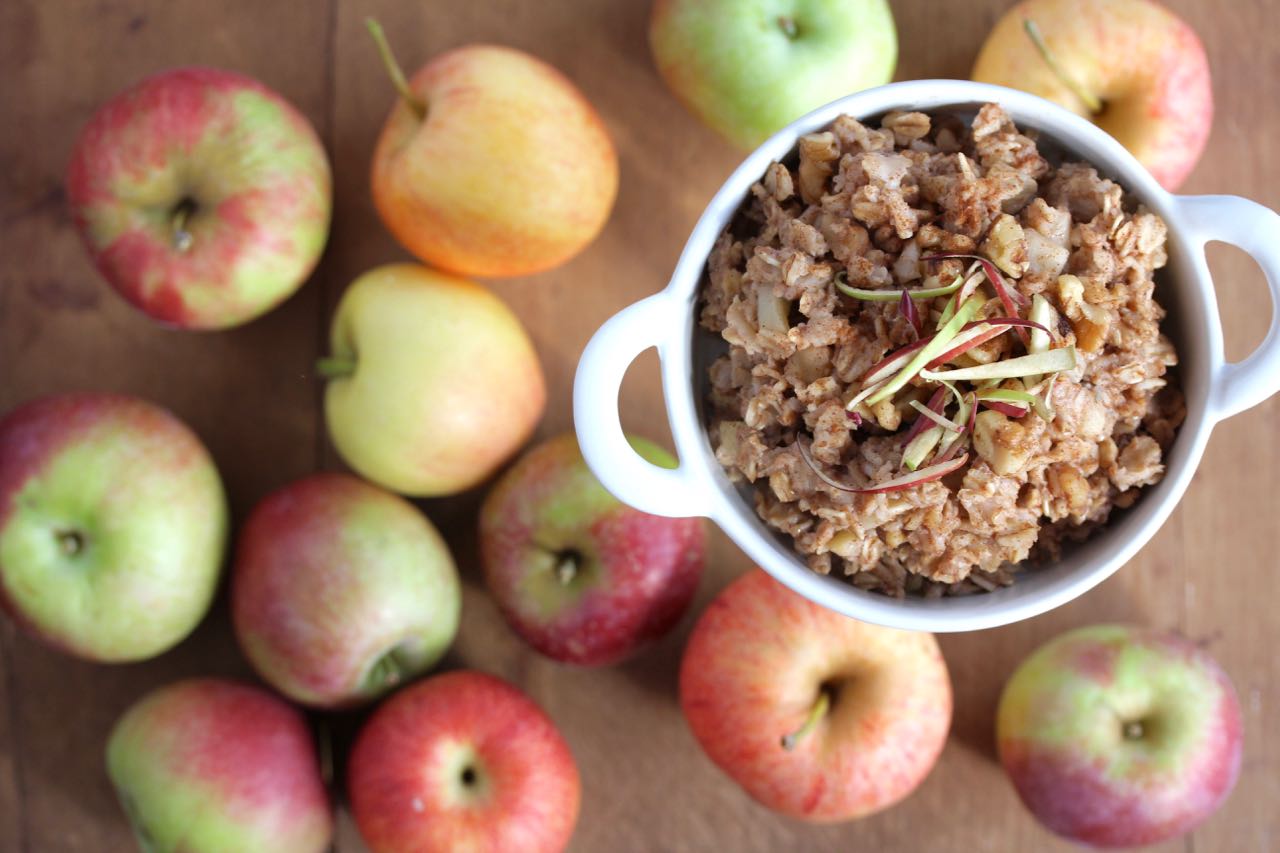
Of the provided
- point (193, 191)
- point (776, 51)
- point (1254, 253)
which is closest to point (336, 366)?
point (193, 191)

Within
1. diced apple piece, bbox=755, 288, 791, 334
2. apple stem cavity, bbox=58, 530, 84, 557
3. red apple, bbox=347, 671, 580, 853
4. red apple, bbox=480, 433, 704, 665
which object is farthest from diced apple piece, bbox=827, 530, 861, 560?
apple stem cavity, bbox=58, 530, 84, 557

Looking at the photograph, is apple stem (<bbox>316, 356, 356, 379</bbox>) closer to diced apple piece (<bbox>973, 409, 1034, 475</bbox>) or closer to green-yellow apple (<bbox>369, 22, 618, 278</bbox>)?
green-yellow apple (<bbox>369, 22, 618, 278</bbox>)

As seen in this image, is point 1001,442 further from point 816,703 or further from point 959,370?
point 816,703

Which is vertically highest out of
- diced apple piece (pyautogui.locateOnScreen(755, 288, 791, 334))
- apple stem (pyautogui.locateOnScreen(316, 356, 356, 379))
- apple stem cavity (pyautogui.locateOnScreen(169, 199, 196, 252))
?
diced apple piece (pyautogui.locateOnScreen(755, 288, 791, 334))

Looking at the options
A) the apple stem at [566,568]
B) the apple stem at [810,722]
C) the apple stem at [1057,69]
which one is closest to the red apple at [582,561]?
the apple stem at [566,568]

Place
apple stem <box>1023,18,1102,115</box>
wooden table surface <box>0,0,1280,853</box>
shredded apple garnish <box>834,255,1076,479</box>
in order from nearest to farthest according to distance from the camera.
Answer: shredded apple garnish <box>834,255,1076,479</box> < apple stem <box>1023,18,1102,115</box> < wooden table surface <box>0,0,1280,853</box>

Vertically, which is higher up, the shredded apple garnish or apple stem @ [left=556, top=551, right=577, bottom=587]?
the shredded apple garnish
